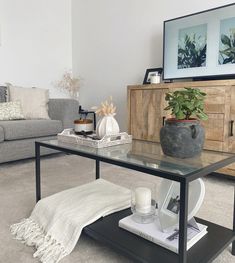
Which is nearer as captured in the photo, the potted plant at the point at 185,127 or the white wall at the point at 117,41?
the potted plant at the point at 185,127

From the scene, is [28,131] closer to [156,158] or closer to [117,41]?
[117,41]

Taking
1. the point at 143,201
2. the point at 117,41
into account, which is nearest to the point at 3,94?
the point at 117,41

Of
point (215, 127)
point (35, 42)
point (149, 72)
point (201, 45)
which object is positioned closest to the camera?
point (215, 127)

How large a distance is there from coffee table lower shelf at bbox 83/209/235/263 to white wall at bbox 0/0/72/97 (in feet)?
9.11

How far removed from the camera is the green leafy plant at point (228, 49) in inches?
84.2

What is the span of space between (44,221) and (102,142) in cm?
46

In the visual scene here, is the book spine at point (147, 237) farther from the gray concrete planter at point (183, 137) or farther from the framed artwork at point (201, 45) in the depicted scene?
the framed artwork at point (201, 45)

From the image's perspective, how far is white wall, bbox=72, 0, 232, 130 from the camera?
2.85 meters

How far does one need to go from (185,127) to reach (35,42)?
3.13 metres

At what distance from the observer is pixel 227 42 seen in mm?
2166

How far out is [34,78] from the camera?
3.62 metres

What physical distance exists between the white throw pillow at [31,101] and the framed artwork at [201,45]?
1392mm

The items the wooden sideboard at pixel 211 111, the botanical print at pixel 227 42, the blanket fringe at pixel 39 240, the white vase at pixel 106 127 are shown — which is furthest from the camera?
the botanical print at pixel 227 42

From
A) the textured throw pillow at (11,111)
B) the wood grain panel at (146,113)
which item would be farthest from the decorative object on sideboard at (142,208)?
the textured throw pillow at (11,111)
